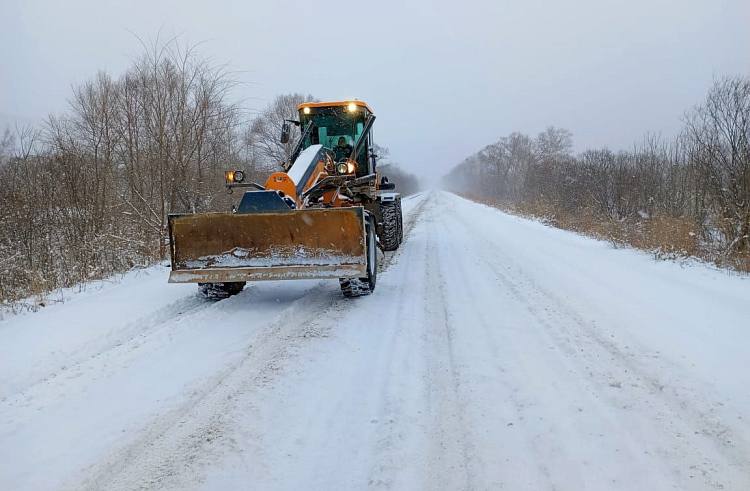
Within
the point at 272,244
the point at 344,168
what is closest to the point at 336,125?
the point at 344,168

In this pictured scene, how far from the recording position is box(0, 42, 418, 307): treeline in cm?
841

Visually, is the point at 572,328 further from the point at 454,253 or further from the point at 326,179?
the point at 454,253

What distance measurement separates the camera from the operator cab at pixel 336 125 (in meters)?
9.19

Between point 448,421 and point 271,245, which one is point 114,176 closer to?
point 271,245

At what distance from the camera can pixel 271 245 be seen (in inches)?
228

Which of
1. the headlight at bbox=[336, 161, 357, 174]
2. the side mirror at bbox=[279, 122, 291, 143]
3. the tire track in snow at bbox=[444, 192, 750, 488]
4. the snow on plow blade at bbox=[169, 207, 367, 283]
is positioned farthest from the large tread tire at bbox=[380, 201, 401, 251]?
the tire track in snow at bbox=[444, 192, 750, 488]

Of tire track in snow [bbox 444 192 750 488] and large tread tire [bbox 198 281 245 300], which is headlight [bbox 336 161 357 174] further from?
tire track in snow [bbox 444 192 750 488]

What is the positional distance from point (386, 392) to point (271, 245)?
10.1ft

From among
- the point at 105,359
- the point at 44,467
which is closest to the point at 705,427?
the point at 44,467

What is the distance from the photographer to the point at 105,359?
3936mm

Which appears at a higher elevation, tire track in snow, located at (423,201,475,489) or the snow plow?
the snow plow

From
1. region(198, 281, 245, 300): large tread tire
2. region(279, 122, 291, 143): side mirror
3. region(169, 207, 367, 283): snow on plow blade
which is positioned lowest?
region(198, 281, 245, 300): large tread tire

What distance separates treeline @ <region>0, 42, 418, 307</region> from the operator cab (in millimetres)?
2598

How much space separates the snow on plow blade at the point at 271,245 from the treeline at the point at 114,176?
3183 millimetres
